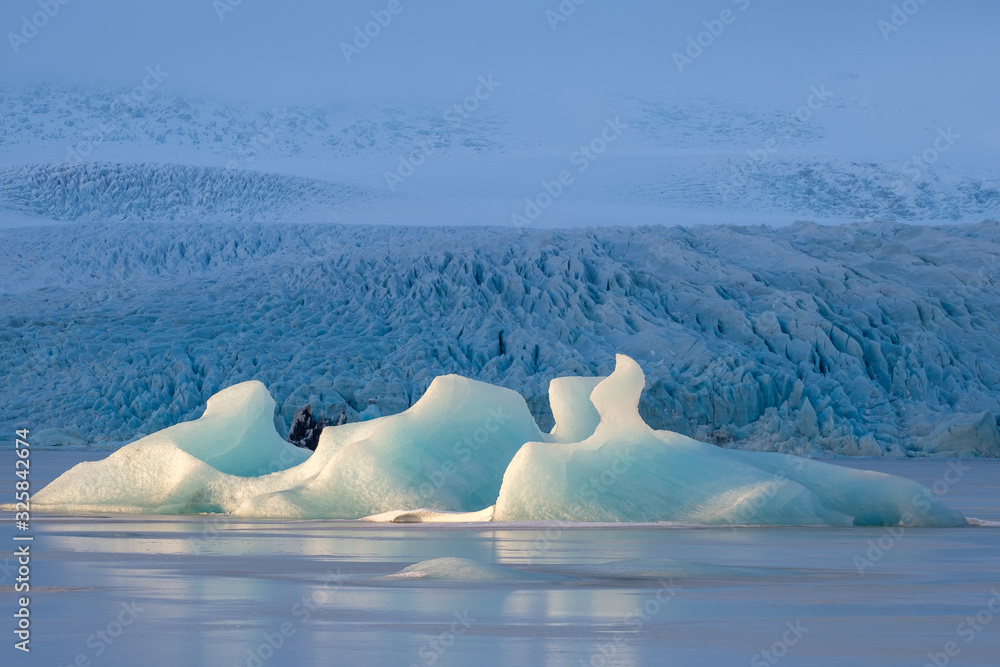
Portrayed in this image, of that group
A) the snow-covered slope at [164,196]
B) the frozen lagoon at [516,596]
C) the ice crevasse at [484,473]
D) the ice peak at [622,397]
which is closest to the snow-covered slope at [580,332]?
the ice crevasse at [484,473]

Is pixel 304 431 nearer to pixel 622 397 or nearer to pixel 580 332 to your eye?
pixel 580 332

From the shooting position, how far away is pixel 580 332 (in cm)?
2716

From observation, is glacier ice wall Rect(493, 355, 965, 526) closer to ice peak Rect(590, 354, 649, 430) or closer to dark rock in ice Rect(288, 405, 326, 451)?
ice peak Rect(590, 354, 649, 430)

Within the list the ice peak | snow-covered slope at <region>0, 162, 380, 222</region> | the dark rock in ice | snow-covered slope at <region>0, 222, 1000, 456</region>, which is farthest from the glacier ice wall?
snow-covered slope at <region>0, 162, 380, 222</region>

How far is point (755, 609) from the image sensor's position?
5.52 meters

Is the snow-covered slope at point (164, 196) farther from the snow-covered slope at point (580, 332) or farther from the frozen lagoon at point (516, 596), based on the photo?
the frozen lagoon at point (516, 596)

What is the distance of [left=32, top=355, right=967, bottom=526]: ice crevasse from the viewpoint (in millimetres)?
10117

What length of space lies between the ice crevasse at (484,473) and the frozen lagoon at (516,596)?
368 millimetres

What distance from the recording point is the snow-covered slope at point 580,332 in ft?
79.7

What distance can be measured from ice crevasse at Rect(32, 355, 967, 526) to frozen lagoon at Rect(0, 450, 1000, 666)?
37 centimetres

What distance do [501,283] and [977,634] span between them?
23.9m

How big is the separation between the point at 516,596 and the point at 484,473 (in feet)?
18.6

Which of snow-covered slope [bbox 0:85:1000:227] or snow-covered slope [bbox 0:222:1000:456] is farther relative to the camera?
snow-covered slope [bbox 0:85:1000:227]

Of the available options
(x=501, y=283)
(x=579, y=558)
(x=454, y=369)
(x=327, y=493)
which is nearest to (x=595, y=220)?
(x=501, y=283)
